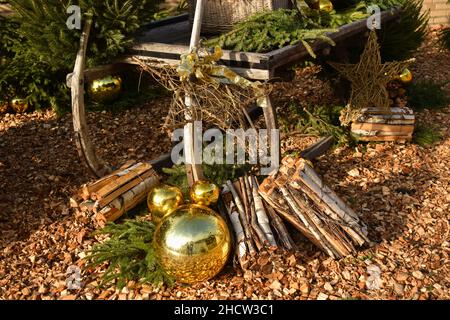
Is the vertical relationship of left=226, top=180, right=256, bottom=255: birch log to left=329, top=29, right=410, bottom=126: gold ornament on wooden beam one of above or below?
below

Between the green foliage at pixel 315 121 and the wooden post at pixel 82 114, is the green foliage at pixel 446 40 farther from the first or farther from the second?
the wooden post at pixel 82 114

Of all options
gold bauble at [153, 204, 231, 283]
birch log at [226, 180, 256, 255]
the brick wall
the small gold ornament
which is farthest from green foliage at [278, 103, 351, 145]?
the brick wall

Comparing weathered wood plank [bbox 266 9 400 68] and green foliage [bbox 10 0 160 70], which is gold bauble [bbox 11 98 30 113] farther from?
weathered wood plank [bbox 266 9 400 68]

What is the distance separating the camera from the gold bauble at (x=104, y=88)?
5633 mm

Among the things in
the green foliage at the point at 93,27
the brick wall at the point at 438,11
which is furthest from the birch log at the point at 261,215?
the brick wall at the point at 438,11

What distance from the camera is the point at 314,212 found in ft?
11.4

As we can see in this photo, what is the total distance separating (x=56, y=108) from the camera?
580cm

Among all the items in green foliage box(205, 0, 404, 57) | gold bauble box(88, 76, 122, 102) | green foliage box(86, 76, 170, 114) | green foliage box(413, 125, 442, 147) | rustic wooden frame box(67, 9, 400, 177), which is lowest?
green foliage box(413, 125, 442, 147)

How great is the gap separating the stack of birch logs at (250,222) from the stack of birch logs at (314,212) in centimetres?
11

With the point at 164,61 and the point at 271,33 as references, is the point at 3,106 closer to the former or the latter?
the point at 164,61

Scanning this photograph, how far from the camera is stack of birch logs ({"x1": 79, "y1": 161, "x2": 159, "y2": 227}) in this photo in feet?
12.6

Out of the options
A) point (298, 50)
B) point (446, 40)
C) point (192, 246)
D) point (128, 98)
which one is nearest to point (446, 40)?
point (446, 40)

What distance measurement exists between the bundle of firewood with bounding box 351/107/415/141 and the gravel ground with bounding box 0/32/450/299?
0.12 meters
